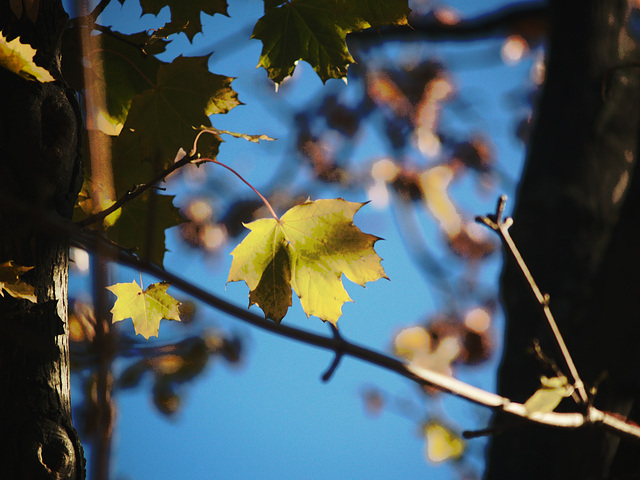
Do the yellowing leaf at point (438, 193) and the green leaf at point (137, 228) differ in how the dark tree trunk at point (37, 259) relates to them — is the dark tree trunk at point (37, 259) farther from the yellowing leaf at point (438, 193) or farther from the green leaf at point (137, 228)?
the yellowing leaf at point (438, 193)

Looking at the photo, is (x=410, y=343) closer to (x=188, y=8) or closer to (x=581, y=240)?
(x=581, y=240)

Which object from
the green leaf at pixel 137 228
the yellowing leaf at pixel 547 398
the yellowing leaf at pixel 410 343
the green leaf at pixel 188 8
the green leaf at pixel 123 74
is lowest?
the yellowing leaf at pixel 410 343

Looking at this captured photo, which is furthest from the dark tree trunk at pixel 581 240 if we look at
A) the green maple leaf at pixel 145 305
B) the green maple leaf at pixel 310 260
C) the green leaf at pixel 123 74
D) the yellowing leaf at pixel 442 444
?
the green leaf at pixel 123 74

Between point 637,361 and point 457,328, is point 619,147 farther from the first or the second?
point 457,328

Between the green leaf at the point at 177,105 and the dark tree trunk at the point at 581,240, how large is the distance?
803 mm

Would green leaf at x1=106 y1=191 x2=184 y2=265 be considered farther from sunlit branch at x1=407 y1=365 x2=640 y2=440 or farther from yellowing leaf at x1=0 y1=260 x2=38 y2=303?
sunlit branch at x1=407 y1=365 x2=640 y2=440

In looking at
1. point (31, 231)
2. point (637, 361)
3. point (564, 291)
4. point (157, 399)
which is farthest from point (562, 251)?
point (157, 399)

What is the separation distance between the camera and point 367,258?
0.58m

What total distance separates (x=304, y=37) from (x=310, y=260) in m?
0.33

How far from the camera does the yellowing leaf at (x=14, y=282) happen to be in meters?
0.40

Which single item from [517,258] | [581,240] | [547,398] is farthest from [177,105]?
[581,240]

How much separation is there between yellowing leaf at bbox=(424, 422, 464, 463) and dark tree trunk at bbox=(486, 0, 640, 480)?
0.29 meters

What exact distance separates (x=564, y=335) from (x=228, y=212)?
3.51 meters

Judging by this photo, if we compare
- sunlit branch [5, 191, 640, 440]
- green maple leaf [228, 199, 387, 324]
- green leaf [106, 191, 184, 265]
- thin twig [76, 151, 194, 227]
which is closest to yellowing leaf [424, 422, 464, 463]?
sunlit branch [5, 191, 640, 440]
